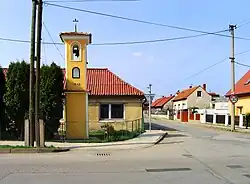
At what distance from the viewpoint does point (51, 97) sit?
867 inches

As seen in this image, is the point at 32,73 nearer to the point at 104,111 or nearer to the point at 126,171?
the point at 126,171

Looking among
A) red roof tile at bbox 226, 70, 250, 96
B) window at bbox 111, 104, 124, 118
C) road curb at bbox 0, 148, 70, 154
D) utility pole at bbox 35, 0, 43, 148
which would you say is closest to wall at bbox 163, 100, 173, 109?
red roof tile at bbox 226, 70, 250, 96

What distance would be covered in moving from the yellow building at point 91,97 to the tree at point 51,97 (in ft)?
4.64

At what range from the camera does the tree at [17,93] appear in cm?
2150

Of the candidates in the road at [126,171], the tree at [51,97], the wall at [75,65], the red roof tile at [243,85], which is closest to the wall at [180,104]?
the red roof tile at [243,85]

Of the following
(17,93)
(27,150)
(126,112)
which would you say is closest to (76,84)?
(17,93)

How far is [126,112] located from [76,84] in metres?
9.57

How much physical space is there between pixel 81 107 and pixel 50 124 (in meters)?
2.79

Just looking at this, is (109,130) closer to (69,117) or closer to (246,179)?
(69,117)

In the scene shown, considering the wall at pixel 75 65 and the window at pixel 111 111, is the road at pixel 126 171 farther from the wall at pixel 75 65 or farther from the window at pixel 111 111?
the window at pixel 111 111

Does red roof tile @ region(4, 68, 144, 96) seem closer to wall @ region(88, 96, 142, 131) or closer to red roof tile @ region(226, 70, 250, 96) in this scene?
wall @ region(88, 96, 142, 131)

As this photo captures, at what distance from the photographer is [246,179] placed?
9.79 meters

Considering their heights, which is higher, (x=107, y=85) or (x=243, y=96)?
(x=107, y=85)

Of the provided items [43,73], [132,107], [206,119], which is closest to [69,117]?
[43,73]
